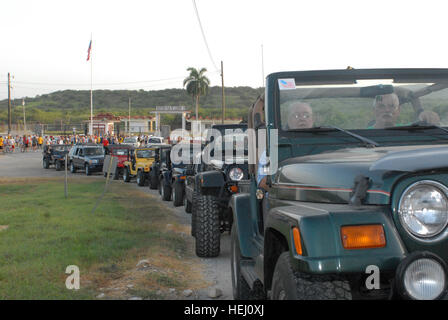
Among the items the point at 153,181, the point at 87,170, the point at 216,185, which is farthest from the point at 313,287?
the point at 87,170

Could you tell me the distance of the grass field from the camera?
6152mm

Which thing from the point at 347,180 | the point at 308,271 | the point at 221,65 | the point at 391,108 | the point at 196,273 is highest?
the point at 221,65

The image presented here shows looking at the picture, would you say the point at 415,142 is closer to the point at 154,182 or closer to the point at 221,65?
the point at 154,182

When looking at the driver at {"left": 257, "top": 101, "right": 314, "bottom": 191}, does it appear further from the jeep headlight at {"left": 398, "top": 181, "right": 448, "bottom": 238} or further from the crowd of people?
the crowd of people

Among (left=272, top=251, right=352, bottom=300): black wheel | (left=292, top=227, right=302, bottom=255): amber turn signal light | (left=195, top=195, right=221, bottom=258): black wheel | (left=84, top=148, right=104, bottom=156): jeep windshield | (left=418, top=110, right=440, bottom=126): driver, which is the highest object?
(left=418, top=110, right=440, bottom=126): driver

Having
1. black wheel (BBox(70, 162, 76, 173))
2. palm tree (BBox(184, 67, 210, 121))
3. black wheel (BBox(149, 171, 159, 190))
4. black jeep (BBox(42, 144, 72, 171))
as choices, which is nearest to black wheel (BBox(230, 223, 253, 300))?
black wheel (BBox(149, 171, 159, 190))

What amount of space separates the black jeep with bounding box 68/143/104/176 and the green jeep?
23661 mm

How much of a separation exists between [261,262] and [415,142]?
138 cm

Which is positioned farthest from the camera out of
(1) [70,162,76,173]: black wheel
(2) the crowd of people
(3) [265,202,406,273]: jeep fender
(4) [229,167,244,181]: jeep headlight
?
→ (2) the crowd of people

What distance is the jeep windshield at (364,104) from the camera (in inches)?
159

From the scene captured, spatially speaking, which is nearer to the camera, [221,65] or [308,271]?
[308,271]

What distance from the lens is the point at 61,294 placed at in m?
5.68

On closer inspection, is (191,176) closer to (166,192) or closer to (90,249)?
(90,249)
